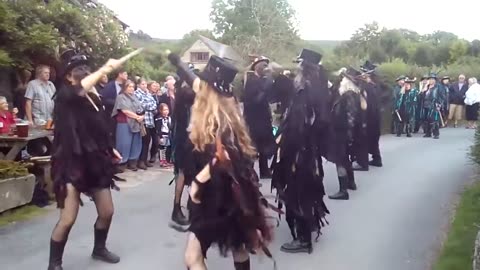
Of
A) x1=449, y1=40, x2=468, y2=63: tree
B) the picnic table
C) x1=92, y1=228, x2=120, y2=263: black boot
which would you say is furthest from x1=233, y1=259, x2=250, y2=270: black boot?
x1=449, y1=40, x2=468, y2=63: tree

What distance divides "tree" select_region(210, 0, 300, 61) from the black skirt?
22.7 meters

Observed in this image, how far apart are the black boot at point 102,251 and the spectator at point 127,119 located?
4572 mm

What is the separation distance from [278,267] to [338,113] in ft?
11.7

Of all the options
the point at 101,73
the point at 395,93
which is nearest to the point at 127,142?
the point at 101,73

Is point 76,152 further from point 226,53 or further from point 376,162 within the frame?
point 376,162

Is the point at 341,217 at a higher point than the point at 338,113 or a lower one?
lower

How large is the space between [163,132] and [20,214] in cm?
397

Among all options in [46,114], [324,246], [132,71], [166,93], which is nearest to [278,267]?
[324,246]

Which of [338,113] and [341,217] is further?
[338,113]

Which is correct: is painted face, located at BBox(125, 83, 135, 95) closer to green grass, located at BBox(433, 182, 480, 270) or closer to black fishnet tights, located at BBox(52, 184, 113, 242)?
black fishnet tights, located at BBox(52, 184, 113, 242)

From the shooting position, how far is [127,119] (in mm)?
10086

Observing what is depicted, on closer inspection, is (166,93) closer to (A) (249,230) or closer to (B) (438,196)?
(B) (438,196)

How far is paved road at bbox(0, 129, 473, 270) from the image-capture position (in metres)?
5.50

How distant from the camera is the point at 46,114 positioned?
8.84 m
